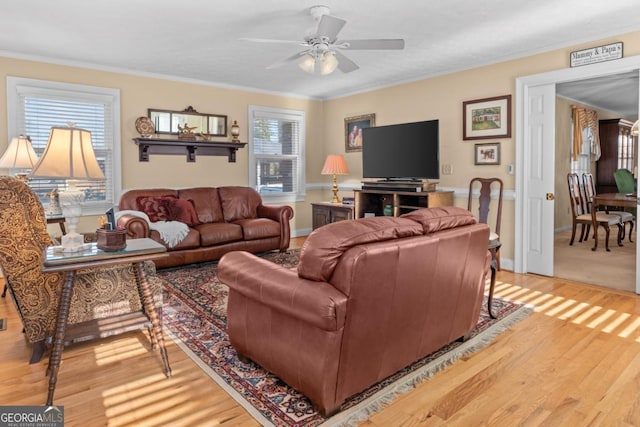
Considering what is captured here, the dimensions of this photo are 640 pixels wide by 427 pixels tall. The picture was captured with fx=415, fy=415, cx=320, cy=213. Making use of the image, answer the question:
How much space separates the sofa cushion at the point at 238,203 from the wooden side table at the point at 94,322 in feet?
9.74

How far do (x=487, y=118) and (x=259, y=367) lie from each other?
3869 millimetres

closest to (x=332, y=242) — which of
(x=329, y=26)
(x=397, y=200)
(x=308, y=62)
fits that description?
(x=329, y=26)

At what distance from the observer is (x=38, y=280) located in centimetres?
235

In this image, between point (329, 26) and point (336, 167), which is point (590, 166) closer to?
point (336, 167)

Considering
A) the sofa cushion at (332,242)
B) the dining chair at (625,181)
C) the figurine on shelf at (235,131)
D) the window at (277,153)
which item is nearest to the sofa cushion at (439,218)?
the sofa cushion at (332,242)

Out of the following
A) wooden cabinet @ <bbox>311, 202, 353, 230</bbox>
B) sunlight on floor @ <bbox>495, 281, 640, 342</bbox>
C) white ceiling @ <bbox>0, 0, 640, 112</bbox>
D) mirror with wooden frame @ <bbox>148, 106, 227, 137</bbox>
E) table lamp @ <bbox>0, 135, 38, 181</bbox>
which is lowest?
sunlight on floor @ <bbox>495, 281, 640, 342</bbox>

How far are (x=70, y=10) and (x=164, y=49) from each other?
1102 mm

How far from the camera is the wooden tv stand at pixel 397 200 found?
491 cm

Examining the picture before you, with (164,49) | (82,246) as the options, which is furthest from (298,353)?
(164,49)

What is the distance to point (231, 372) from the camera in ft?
7.40

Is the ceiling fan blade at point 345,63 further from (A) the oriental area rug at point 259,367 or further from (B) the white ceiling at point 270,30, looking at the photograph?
(A) the oriental area rug at point 259,367

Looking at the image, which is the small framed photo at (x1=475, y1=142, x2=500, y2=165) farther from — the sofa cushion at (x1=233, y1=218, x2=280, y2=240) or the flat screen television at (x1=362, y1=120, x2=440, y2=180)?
the sofa cushion at (x1=233, y1=218, x2=280, y2=240)

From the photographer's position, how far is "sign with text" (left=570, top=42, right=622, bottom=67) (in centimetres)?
376

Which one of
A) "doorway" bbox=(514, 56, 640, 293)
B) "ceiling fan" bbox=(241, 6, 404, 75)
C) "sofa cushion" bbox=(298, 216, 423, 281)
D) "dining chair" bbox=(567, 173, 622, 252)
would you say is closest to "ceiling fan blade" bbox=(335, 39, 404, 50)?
"ceiling fan" bbox=(241, 6, 404, 75)
